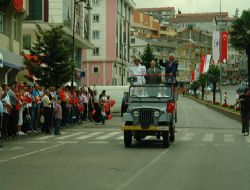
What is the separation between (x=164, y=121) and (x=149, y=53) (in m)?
118

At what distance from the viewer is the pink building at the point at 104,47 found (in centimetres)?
10550

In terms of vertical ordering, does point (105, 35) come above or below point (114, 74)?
above

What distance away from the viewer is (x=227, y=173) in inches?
516

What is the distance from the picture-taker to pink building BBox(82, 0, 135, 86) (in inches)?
4154

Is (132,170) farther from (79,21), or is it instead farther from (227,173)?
(79,21)

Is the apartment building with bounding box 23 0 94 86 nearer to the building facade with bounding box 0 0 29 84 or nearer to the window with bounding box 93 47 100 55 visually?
the building facade with bounding box 0 0 29 84

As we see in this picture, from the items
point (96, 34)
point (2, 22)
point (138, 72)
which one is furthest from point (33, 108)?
point (96, 34)

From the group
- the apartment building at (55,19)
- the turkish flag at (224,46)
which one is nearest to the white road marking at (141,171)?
the apartment building at (55,19)

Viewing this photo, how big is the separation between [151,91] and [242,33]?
144 ft

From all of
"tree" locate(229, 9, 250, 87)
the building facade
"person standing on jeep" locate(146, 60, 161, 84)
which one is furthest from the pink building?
"person standing on jeep" locate(146, 60, 161, 84)

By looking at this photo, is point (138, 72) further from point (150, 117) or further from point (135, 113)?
point (150, 117)

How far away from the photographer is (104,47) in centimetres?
10650

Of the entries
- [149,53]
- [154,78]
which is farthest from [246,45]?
[149,53]

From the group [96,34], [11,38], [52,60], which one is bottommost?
[52,60]
